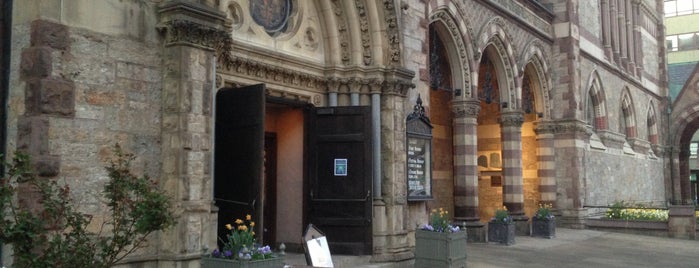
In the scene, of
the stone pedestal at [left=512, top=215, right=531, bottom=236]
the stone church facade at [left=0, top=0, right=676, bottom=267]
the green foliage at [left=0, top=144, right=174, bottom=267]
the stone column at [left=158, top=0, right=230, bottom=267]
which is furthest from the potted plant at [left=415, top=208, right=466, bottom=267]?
the stone pedestal at [left=512, top=215, right=531, bottom=236]

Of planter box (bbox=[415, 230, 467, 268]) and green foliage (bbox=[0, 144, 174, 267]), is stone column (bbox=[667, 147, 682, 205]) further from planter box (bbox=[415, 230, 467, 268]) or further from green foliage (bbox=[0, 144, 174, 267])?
green foliage (bbox=[0, 144, 174, 267])

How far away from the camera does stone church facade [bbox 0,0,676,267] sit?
705 cm

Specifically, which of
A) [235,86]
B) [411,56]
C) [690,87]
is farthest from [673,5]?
[235,86]

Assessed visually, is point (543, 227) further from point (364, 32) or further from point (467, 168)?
point (364, 32)

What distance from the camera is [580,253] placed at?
14.7 m

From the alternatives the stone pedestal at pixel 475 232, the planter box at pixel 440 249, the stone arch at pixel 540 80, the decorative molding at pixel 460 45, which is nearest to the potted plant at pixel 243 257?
the planter box at pixel 440 249

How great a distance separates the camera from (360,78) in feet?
38.1

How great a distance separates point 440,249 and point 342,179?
2100 millimetres

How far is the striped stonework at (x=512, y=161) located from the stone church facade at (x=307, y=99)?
0.14ft

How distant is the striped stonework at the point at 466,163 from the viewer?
16953 millimetres

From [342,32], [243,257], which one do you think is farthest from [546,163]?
[243,257]

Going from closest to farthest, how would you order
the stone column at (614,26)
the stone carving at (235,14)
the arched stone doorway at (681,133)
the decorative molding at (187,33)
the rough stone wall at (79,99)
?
the rough stone wall at (79,99) < the decorative molding at (187,33) < the stone carving at (235,14) < the stone column at (614,26) < the arched stone doorway at (681,133)

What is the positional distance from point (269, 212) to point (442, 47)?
288 inches

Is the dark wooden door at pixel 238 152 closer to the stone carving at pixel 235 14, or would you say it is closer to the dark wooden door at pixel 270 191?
the stone carving at pixel 235 14
